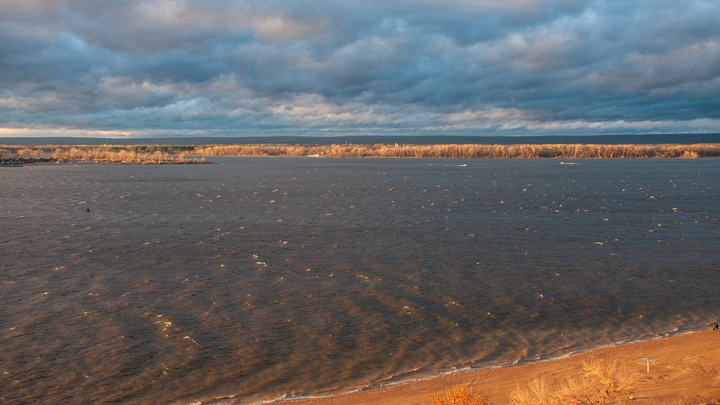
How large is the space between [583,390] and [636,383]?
6.20 feet

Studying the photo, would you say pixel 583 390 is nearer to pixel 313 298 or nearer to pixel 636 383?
pixel 636 383

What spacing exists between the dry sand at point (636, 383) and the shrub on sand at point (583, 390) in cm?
27

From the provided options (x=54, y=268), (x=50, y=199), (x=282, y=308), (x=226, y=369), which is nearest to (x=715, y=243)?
(x=282, y=308)

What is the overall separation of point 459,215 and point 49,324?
34861mm

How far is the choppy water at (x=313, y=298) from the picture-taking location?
14195 millimetres

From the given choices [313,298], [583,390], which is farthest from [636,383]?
[313,298]

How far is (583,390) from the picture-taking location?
11.1 meters

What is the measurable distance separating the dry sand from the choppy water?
2.65ft

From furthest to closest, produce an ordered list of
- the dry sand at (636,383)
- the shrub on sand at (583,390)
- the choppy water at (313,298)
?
the choppy water at (313,298) < the dry sand at (636,383) < the shrub on sand at (583,390)

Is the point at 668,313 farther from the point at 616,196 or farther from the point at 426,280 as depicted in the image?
the point at 616,196

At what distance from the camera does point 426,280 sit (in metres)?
23.4

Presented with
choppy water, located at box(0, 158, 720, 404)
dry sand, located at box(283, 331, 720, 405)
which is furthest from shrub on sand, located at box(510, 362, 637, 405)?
choppy water, located at box(0, 158, 720, 404)

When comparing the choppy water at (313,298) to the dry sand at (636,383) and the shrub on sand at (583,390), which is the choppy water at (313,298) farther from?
the shrub on sand at (583,390)

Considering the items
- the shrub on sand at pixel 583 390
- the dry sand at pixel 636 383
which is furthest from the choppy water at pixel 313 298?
the shrub on sand at pixel 583 390
